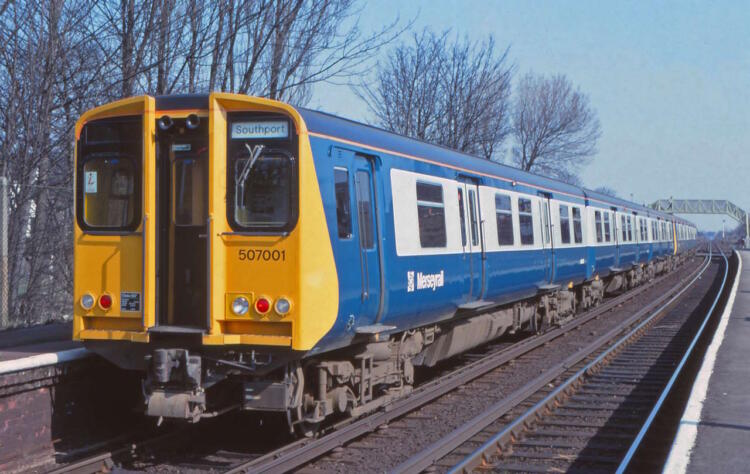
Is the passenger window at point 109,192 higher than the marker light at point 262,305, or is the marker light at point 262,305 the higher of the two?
the passenger window at point 109,192

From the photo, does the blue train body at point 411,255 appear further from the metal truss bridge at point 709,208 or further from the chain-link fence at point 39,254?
the metal truss bridge at point 709,208

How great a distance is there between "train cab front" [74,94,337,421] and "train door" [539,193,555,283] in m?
8.44

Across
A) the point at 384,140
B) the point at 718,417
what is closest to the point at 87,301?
the point at 384,140

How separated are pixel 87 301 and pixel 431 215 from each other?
4.14 metres

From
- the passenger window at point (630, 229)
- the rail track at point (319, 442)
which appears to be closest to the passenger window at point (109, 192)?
the rail track at point (319, 442)

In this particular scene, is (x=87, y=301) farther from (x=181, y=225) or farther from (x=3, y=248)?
(x=3, y=248)

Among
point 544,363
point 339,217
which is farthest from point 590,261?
point 339,217

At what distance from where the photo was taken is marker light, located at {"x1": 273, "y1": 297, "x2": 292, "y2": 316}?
6.88m

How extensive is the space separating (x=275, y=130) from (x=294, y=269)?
1225mm

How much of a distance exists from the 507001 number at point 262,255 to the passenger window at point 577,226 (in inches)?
464

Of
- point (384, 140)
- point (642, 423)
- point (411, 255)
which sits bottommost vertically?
point (642, 423)

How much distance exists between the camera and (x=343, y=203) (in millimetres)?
7715

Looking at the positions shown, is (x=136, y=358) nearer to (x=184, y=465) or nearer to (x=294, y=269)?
(x=184, y=465)

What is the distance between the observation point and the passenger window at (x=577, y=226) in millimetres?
17841
